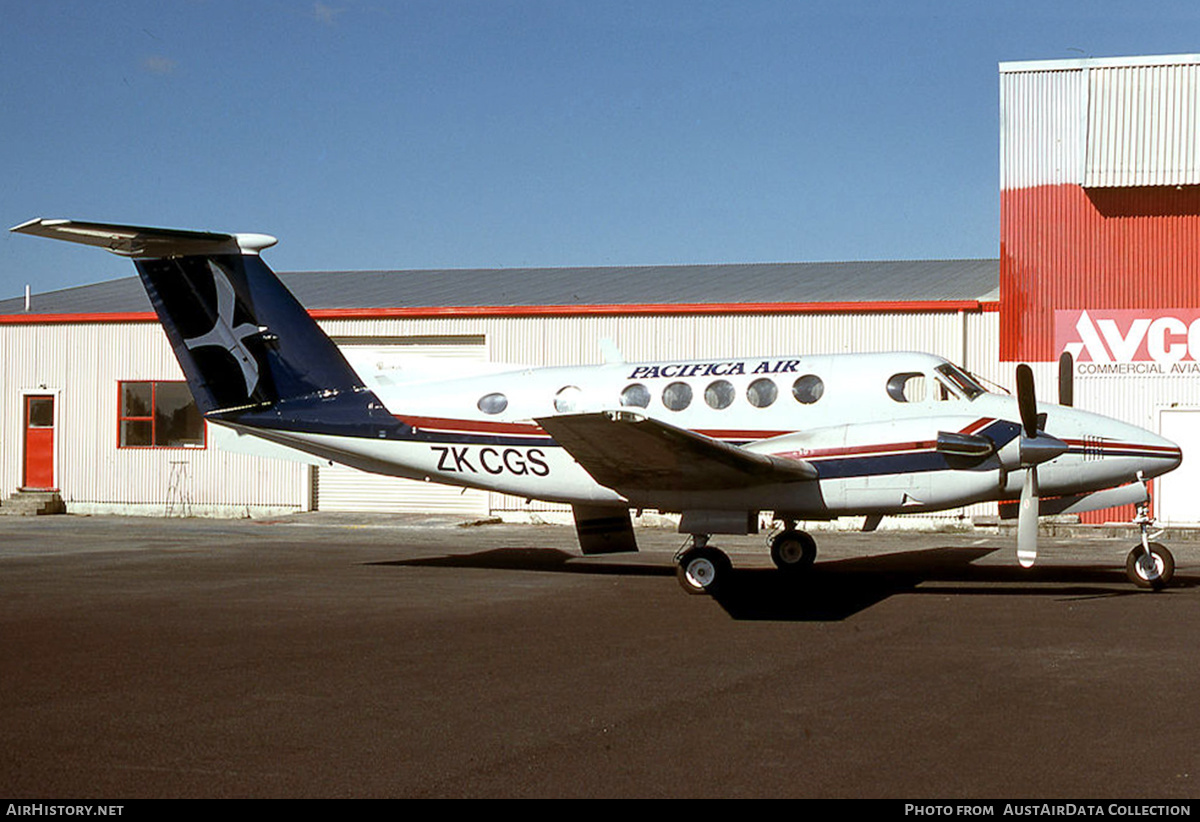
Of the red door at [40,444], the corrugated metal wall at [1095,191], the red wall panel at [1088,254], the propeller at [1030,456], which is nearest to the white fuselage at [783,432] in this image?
the propeller at [1030,456]

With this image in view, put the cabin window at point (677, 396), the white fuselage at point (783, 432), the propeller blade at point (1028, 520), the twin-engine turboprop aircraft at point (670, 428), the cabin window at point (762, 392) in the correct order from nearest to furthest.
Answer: the propeller blade at point (1028, 520)
the twin-engine turboprop aircraft at point (670, 428)
the white fuselage at point (783, 432)
the cabin window at point (762, 392)
the cabin window at point (677, 396)

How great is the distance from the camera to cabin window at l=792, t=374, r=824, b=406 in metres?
14.9

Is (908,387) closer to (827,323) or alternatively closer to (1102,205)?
(827,323)

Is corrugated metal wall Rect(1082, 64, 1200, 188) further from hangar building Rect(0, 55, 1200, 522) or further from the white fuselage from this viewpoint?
the white fuselage

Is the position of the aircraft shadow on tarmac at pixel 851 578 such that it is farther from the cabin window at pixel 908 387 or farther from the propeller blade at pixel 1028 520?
the cabin window at pixel 908 387

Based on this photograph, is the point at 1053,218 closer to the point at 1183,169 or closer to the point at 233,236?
the point at 1183,169

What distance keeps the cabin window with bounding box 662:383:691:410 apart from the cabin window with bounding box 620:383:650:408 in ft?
0.79

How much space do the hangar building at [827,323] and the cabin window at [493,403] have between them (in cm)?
232

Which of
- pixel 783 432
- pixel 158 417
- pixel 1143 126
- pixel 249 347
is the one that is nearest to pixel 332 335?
pixel 158 417

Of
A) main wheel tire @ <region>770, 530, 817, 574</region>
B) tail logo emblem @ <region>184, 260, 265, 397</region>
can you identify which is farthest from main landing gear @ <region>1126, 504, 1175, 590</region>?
tail logo emblem @ <region>184, 260, 265, 397</region>

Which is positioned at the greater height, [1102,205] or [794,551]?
[1102,205]

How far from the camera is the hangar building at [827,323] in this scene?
75.4ft

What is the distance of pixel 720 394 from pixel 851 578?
Result: 2.99m

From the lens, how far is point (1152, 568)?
46.1 ft
